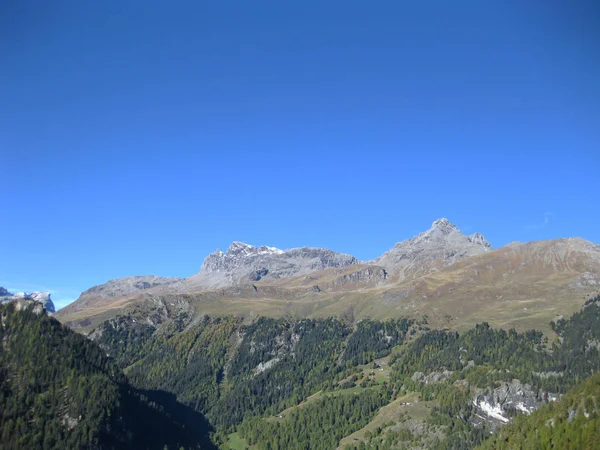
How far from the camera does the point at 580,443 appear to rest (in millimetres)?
189875
